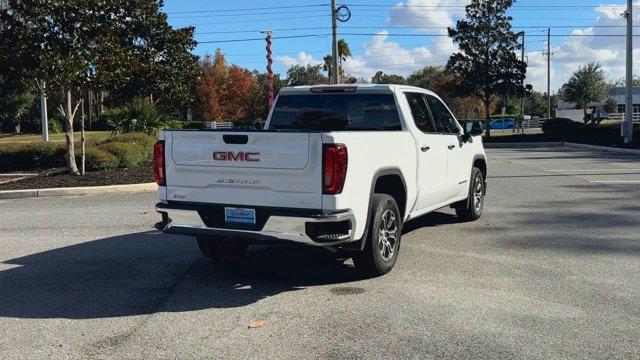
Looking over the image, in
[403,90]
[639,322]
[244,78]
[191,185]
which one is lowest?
[639,322]

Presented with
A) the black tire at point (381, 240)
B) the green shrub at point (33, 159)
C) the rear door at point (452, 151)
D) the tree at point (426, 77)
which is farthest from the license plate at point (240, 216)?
the tree at point (426, 77)

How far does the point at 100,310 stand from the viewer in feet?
17.2

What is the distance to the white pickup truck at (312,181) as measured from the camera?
5348mm

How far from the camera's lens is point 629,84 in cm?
2709

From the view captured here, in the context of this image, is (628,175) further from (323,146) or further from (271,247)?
(323,146)

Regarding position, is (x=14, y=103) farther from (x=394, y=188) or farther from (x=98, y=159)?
(x=394, y=188)

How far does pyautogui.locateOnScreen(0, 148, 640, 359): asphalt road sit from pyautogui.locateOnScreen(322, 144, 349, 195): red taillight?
3.29ft

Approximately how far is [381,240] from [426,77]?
80191 millimetres

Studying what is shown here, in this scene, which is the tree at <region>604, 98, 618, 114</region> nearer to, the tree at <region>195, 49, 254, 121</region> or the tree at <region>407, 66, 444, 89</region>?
the tree at <region>407, 66, 444, 89</region>

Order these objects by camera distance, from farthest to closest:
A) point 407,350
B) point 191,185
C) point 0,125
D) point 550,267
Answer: point 0,125
point 550,267
point 191,185
point 407,350

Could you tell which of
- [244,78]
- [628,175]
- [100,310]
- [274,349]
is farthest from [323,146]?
[244,78]

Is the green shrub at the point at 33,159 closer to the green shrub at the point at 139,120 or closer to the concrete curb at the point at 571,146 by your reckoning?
the green shrub at the point at 139,120

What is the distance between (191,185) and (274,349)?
2119 mm

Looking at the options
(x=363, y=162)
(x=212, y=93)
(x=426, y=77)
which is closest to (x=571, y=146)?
(x=363, y=162)
